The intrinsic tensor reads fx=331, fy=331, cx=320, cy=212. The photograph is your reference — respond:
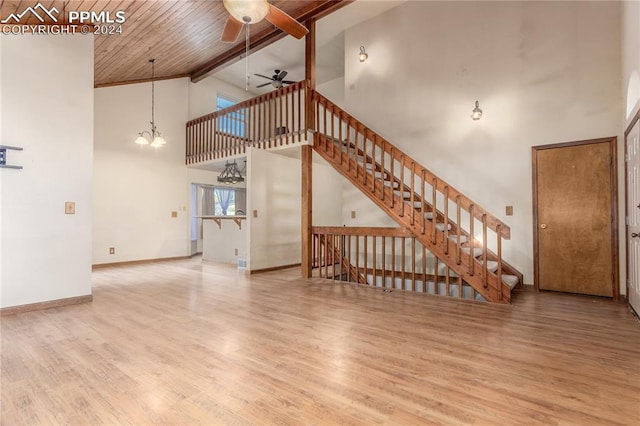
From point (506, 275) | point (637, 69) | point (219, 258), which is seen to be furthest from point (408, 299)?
point (219, 258)

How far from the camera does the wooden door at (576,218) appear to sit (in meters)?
4.38

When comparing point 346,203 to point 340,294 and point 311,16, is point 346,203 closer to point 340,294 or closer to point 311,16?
point 340,294

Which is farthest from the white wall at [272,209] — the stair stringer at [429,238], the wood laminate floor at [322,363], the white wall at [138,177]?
the white wall at [138,177]

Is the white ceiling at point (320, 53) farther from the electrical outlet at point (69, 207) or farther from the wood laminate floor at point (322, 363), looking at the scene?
the wood laminate floor at point (322, 363)

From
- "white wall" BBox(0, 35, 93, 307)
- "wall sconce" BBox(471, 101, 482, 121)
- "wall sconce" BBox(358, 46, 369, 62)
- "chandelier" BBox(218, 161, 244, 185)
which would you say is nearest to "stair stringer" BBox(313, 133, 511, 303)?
"wall sconce" BBox(471, 101, 482, 121)

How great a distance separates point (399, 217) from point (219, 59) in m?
5.98

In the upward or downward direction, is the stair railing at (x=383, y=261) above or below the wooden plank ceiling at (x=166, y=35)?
below

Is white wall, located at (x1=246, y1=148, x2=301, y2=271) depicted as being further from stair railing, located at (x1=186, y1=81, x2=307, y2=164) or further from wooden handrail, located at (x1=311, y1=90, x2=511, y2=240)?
wooden handrail, located at (x1=311, y1=90, x2=511, y2=240)

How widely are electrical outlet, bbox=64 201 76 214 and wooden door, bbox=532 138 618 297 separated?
20.7ft

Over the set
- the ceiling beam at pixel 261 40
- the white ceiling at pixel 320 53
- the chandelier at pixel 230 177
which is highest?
the white ceiling at pixel 320 53

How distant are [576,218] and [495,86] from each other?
232 centimetres

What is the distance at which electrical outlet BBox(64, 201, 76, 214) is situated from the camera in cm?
411

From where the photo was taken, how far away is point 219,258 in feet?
25.1

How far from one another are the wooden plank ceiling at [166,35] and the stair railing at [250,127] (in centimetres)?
122
